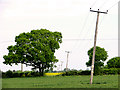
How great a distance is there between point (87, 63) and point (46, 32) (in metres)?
28.6

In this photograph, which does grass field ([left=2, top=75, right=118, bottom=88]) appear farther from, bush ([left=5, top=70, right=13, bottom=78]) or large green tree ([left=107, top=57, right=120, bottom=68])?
large green tree ([left=107, top=57, right=120, bottom=68])

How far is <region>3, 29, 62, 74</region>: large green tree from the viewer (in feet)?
243

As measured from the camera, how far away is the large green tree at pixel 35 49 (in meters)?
74.1

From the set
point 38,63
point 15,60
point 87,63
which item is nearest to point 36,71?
point 38,63

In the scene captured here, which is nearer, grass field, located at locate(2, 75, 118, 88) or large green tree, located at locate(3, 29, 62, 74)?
grass field, located at locate(2, 75, 118, 88)

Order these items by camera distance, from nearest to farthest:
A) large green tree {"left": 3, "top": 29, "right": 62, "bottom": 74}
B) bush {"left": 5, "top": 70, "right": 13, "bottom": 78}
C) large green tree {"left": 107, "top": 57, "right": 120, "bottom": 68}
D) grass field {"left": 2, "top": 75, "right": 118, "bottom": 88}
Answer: grass field {"left": 2, "top": 75, "right": 118, "bottom": 88}, large green tree {"left": 3, "top": 29, "right": 62, "bottom": 74}, bush {"left": 5, "top": 70, "right": 13, "bottom": 78}, large green tree {"left": 107, "top": 57, "right": 120, "bottom": 68}

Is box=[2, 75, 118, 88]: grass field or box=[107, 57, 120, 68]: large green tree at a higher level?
box=[107, 57, 120, 68]: large green tree

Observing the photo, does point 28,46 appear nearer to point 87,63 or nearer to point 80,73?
point 80,73

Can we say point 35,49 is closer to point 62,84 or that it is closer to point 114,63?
point 62,84

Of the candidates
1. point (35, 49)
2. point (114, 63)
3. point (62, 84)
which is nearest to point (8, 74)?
point (35, 49)

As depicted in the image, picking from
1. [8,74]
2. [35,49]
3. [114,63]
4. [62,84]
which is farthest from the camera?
[114,63]

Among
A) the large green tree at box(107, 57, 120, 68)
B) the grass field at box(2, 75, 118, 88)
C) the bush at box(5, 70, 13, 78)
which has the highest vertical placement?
the large green tree at box(107, 57, 120, 68)

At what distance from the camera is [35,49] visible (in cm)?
7350

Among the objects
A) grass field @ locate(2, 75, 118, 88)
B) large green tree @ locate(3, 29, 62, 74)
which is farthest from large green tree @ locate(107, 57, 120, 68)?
grass field @ locate(2, 75, 118, 88)
